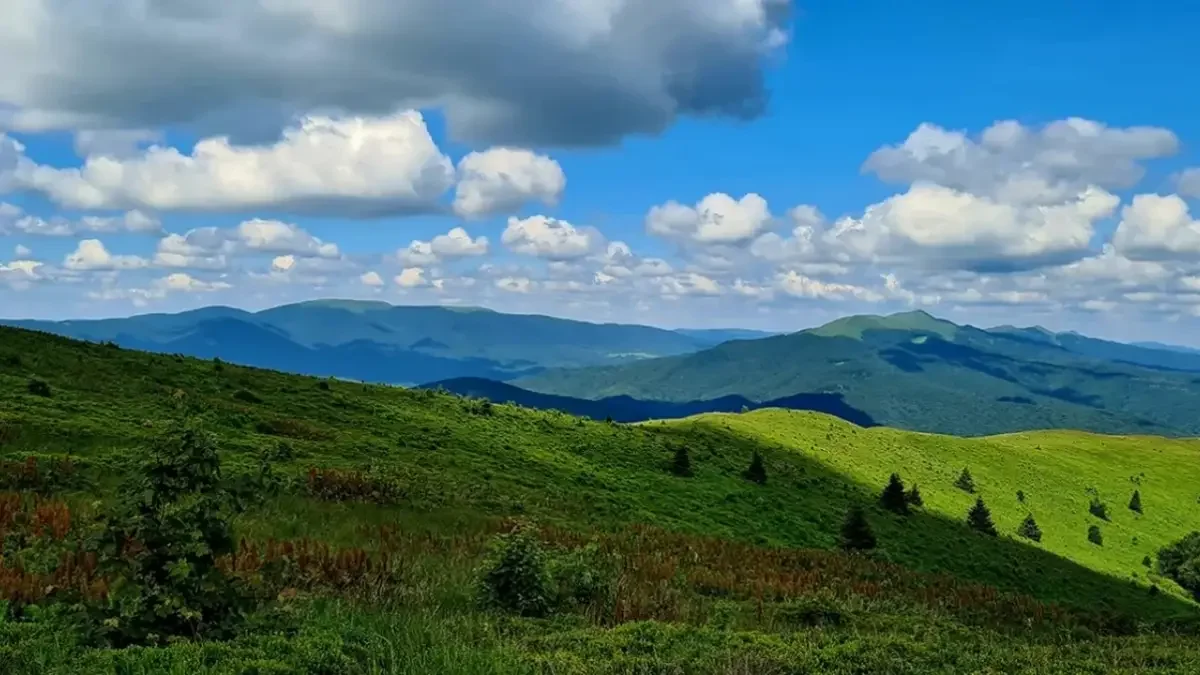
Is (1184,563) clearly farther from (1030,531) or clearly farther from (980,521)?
(980,521)

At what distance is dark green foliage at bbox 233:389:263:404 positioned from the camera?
145ft

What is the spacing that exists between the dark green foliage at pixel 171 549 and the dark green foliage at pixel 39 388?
2928 centimetres

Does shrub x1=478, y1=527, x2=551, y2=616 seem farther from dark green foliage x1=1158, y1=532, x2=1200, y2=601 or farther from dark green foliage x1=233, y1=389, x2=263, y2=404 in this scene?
dark green foliage x1=1158, y1=532, x2=1200, y2=601

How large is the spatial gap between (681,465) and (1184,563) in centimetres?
5949

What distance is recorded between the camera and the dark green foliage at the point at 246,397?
44344 mm

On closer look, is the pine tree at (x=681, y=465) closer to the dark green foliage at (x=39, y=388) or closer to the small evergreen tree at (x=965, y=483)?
the dark green foliage at (x=39, y=388)

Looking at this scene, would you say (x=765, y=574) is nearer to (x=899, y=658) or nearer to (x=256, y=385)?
(x=899, y=658)

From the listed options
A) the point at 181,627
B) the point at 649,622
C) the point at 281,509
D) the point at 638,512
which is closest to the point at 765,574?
the point at 649,622

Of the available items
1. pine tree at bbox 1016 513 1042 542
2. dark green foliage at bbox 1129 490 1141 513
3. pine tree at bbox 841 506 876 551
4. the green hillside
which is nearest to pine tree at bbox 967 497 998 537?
the green hillside

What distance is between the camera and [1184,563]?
79.3 m

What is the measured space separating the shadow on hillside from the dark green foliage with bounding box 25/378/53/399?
33876mm

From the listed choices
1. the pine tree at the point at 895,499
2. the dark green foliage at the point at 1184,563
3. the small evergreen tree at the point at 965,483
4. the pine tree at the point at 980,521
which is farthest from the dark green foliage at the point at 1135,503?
the pine tree at the point at 895,499

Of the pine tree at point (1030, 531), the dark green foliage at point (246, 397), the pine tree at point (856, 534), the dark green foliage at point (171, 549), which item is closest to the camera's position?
the dark green foliage at point (171, 549)

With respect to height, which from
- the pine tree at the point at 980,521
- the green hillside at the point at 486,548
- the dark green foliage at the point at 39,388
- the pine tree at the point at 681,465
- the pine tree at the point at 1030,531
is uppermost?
the dark green foliage at the point at 39,388
